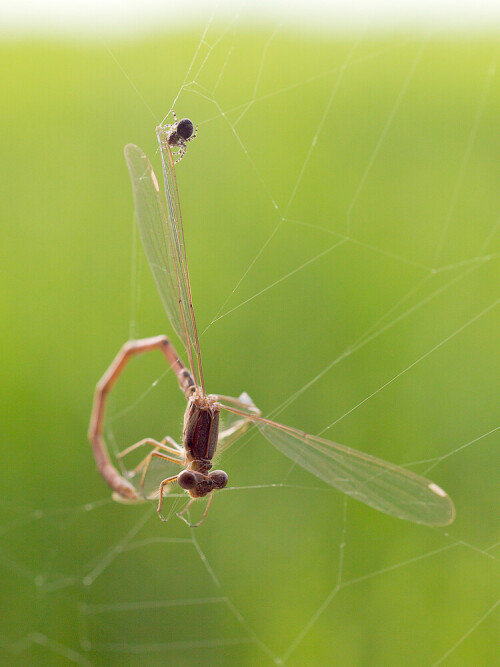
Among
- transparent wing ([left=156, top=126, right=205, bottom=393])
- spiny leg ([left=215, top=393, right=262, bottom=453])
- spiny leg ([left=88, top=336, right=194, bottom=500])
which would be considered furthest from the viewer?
spiny leg ([left=88, top=336, right=194, bottom=500])

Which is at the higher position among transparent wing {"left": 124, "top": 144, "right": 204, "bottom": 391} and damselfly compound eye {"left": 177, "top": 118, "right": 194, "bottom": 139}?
damselfly compound eye {"left": 177, "top": 118, "right": 194, "bottom": 139}

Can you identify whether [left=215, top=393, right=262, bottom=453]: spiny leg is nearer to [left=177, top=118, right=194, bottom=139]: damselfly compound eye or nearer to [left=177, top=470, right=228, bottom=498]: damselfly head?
[left=177, top=470, right=228, bottom=498]: damselfly head

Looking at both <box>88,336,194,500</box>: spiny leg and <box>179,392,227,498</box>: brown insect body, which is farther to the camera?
<box>88,336,194,500</box>: spiny leg

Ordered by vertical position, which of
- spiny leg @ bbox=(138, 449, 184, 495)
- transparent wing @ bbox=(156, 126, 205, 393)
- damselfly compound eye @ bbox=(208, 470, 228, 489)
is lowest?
damselfly compound eye @ bbox=(208, 470, 228, 489)

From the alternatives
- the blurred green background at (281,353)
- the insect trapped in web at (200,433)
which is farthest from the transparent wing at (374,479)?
the blurred green background at (281,353)

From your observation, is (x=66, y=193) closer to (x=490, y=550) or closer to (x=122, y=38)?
(x=122, y=38)

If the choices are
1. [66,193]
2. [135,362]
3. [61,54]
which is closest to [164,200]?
[135,362]

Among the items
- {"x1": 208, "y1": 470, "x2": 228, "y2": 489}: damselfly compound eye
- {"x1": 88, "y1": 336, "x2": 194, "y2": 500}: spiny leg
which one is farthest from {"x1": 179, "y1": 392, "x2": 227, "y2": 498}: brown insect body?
{"x1": 88, "y1": 336, "x2": 194, "y2": 500}: spiny leg

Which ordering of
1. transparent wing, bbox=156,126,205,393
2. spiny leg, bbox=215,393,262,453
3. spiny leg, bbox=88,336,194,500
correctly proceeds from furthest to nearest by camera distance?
spiny leg, bbox=88,336,194,500, spiny leg, bbox=215,393,262,453, transparent wing, bbox=156,126,205,393
